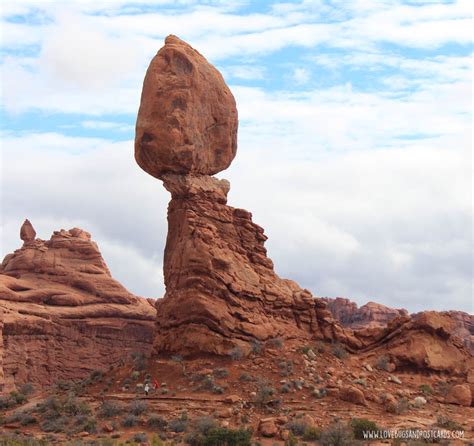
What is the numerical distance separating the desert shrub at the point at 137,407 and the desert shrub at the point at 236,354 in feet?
13.4

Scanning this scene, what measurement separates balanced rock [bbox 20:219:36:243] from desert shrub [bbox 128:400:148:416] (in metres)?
25.1

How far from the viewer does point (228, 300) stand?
39.1 metres

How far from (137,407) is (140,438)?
112 inches

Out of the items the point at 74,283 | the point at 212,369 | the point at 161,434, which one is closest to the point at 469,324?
the point at 74,283

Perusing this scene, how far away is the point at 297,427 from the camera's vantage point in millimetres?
32500

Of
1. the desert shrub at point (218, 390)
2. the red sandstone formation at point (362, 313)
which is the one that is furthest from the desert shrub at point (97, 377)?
the red sandstone formation at point (362, 313)

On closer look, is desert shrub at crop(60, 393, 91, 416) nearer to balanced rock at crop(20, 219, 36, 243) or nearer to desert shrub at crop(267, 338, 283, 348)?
desert shrub at crop(267, 338, 283, 348)

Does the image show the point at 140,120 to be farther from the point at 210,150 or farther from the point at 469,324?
the point at 469,324

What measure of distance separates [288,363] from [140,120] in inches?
460

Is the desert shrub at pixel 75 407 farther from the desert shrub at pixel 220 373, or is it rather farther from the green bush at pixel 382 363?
the green bush at pixel 382 363

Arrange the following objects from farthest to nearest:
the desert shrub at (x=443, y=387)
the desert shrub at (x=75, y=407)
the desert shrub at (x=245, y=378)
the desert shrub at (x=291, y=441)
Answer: the desert shrub at (x=443, y=387)
the desert shrub at (x=245, y=378)
the desert shrub at (x=75, y=407)
the desert shrub at (x=291, y=441)

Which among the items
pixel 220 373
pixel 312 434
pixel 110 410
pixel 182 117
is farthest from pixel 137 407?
pixel 182 117

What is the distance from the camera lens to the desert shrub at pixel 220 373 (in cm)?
3709

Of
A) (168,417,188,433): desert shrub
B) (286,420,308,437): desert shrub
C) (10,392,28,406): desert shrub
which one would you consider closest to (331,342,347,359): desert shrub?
(286,420,308,437): desert shrub
